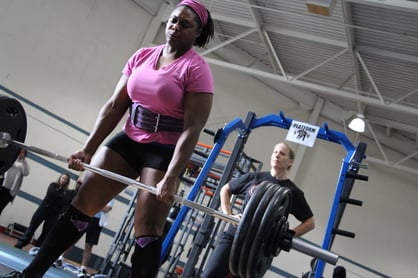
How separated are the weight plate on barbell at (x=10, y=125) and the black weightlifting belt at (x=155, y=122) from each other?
2.44ft

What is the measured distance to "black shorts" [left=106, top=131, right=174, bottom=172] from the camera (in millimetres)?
1963

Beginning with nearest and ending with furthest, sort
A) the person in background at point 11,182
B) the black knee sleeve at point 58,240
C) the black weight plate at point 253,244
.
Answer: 1. the black weight plate at point 253,244
2. the black knee sleeve at point 58,240
3. the person in background at point 11,182

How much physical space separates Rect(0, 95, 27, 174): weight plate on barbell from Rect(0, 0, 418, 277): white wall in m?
4.87

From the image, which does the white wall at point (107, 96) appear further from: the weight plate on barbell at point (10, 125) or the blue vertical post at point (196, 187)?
the weight plate on barbell at point (10, 125)

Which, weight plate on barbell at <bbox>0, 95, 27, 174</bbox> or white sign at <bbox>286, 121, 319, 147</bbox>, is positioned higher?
white sign at <bbox>286, 121, 319, 147</bbox>

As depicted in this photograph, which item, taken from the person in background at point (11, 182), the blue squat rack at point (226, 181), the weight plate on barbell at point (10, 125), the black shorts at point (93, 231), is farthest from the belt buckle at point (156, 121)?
the black shorts at point (93, 231)

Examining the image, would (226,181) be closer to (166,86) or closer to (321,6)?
(321,6)

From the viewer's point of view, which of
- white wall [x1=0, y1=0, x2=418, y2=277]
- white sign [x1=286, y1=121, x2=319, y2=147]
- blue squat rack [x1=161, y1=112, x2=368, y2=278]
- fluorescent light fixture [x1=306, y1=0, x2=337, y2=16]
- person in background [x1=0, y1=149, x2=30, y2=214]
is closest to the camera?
blue squat rack [x1=161, y1=112, x2=368, y2=278]

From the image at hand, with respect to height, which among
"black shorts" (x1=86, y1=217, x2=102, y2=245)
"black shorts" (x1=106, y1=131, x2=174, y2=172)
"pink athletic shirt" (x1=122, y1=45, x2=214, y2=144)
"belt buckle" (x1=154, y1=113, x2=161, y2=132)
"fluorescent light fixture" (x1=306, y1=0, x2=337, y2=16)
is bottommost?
"black shorts" (x1=86, y1=217, x2=102, y2=245)

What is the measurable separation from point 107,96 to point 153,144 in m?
6.45

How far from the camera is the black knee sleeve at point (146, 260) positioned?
6.06 feet

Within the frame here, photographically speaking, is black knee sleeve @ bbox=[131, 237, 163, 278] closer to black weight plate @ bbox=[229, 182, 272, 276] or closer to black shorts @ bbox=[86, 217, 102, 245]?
black weight plate @ bbox=[229, 182, 272, 276]

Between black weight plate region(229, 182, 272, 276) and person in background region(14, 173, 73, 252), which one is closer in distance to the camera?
black weight plate region(229, 182, 272, 276)

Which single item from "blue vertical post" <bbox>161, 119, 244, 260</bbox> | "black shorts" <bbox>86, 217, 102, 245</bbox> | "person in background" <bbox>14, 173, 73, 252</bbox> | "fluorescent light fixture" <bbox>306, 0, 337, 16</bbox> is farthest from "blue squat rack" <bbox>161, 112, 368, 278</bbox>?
"black shorts" <bbox>86, 217, 102, 245</bbox>
